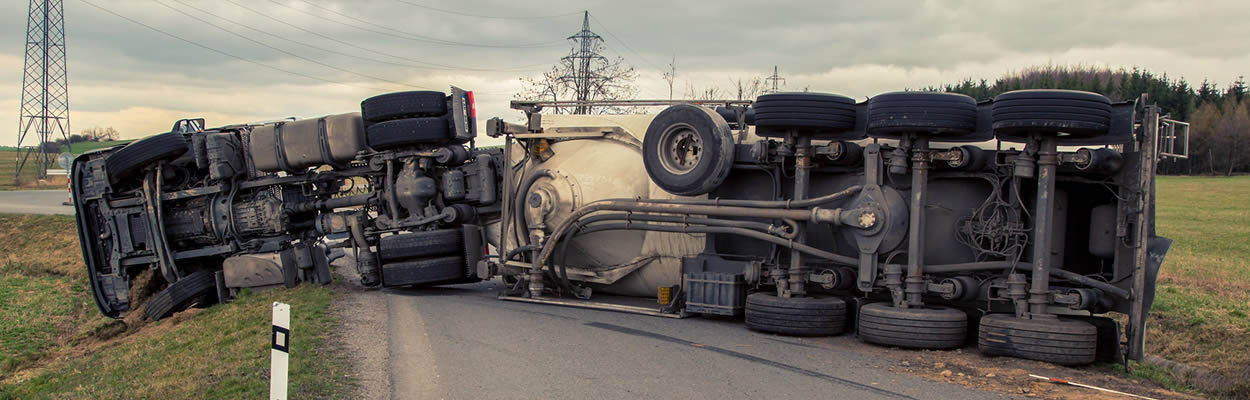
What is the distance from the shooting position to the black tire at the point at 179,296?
1360 cm

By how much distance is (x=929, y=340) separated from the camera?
26.3ft

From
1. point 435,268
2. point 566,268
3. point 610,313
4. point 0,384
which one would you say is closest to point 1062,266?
point 610,313

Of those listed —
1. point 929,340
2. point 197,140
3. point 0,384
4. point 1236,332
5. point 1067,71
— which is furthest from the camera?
point 1067,71

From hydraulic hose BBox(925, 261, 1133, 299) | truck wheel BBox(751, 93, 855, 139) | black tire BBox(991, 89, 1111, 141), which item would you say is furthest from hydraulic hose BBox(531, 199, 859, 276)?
black tire BBox(991, 89, 1111, 141)

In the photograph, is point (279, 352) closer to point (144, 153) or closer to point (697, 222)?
point (697, 222)

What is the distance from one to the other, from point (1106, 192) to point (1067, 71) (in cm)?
4928

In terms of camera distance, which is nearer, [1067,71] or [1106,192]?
[1106,192]

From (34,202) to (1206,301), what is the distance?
37.7m

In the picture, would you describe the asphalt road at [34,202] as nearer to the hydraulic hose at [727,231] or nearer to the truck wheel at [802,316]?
the hydraulic hose at [727,231]

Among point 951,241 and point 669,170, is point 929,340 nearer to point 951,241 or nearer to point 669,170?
point 951,241

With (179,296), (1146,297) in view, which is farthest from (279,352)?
(179,296)

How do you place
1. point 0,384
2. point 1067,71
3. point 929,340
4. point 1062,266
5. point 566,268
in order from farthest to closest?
point 1067,71 → point 566,268 → point 0,384 → point 1062,266 → point 929,340

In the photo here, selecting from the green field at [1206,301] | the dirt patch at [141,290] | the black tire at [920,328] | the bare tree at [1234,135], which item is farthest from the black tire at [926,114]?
the bare tree at [1234,135]

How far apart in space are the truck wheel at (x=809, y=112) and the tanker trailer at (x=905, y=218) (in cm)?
1
